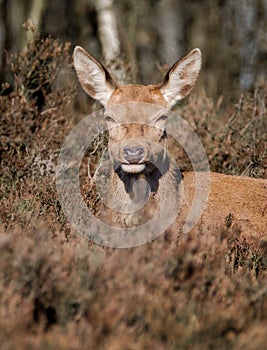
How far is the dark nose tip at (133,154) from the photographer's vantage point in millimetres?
5883

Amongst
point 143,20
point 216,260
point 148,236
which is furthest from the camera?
point 143,20

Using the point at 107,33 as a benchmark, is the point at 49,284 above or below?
below

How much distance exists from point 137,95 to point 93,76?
0.59m

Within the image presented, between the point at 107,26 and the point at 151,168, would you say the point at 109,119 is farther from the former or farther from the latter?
the point at 107,26

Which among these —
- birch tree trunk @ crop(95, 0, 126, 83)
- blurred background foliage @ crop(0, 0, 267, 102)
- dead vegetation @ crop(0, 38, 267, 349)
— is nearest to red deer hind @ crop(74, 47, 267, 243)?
dead vegetation @ crop(0, 38, 267, 349)

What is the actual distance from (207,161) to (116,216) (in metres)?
2.84

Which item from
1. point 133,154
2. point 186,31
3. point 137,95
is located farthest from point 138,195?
point 186,31

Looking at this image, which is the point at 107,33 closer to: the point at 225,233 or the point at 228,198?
the point at 228,198

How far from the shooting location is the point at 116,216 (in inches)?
248

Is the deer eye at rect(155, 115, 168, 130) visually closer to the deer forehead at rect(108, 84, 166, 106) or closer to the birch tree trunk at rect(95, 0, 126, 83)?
the deer forehead at rect(108, 84, 166, 106)

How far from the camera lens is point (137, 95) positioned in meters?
6.66

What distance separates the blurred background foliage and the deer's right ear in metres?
11.2

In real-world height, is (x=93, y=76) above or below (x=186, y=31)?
below

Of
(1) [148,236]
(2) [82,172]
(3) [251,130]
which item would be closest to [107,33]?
(3) [251,130]
